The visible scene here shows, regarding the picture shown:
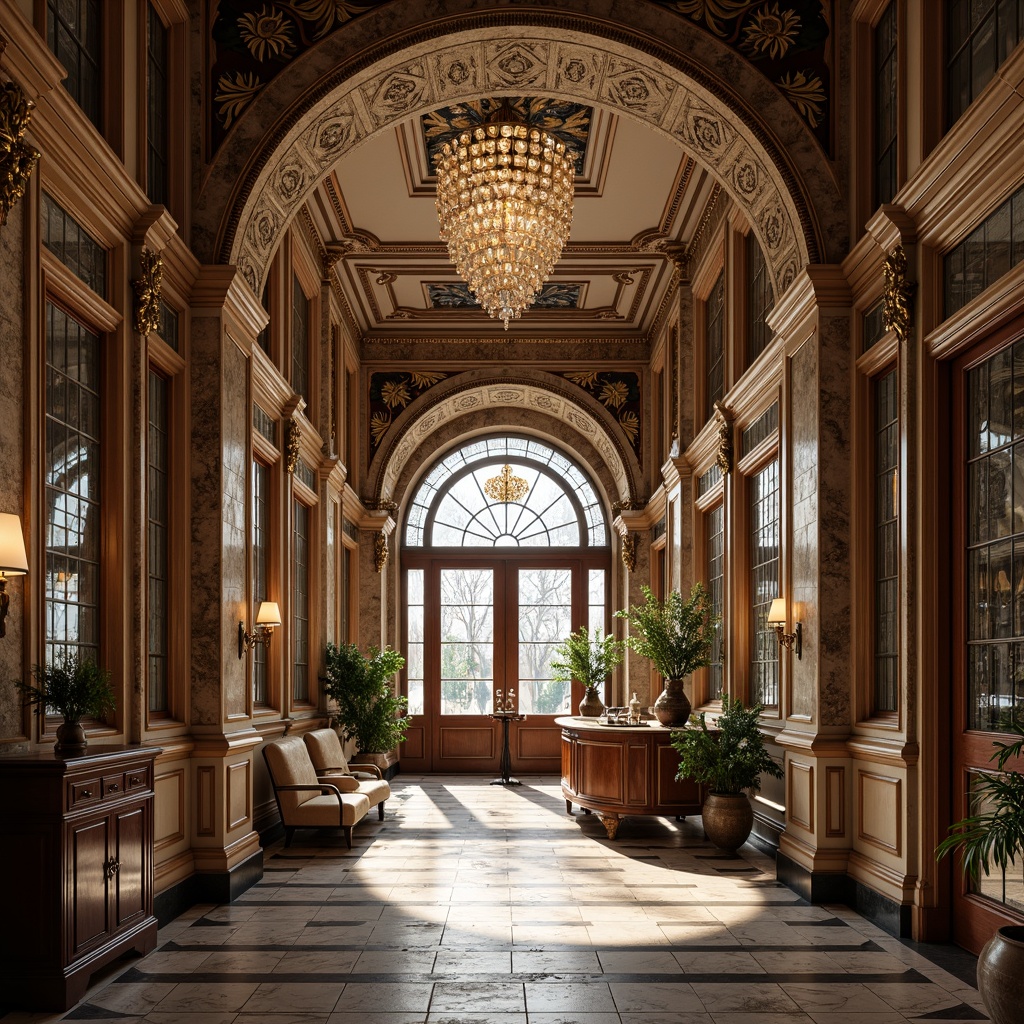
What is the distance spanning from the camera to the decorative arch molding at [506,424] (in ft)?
55.8

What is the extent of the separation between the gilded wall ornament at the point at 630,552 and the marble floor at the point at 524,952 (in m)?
7.28

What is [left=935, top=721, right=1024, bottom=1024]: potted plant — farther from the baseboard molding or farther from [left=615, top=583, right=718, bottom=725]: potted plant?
[left=615, top=583, right=718, bottom=725]: potted plant

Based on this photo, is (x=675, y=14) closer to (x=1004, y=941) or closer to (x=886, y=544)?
(x=886, y=544)

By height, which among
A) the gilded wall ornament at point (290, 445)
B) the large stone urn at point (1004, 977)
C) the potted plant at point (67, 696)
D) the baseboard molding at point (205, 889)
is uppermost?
the gilded wall ornament at point (290, 445)

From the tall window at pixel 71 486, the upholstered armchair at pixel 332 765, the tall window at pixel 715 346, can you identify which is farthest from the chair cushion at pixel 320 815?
the tall window at pixel 715 346

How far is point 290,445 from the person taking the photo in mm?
10945

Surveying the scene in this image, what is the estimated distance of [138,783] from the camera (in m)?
6.00

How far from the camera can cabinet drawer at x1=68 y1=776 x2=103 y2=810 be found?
5082 millimetres

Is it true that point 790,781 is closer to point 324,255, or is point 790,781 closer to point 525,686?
point 324,255

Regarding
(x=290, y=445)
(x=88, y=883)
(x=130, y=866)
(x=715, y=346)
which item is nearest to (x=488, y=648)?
(x=715, y=346)

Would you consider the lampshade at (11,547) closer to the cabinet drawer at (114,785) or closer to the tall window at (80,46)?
the cabinet drawer at (114,785)

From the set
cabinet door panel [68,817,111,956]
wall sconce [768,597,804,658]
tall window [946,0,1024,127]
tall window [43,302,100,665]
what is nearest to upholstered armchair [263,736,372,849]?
tall window [43,302,100,665]

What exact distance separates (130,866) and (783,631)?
4.81m

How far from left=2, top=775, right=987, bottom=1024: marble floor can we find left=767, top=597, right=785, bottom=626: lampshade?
184cm
